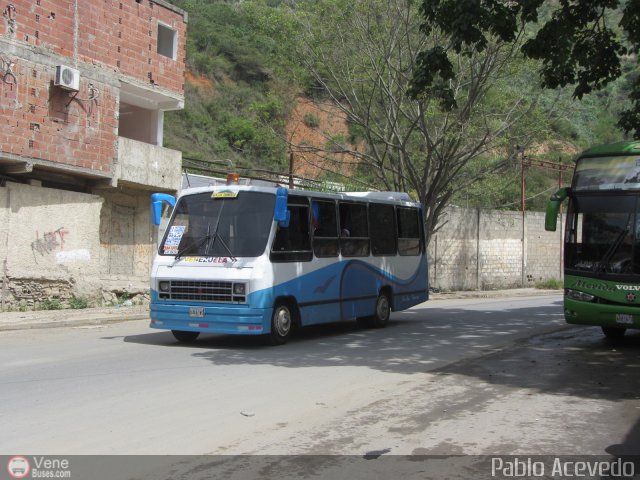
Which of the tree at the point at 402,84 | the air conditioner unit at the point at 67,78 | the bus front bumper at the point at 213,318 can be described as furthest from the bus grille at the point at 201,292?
the tree at the point at 402,84

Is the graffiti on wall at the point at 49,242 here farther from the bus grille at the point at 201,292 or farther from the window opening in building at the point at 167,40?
the window opening in building at the point at 167,40

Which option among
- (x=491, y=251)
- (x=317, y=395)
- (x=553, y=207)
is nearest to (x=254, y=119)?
(x=491, y=251)

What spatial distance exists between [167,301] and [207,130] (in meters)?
41.1

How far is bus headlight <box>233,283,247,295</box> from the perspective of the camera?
1115 cm

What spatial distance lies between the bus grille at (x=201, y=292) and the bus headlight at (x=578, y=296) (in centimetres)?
563

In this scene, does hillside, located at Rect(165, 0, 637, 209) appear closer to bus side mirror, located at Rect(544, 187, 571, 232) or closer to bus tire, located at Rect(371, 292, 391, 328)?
bus tire, located at Rect(371, 292, 391, 328)

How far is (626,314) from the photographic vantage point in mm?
11422

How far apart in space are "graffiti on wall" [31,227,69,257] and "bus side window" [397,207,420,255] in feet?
29.3

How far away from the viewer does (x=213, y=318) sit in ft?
37.0

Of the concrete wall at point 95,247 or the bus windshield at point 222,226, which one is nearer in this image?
the bus windshield at point 222,226

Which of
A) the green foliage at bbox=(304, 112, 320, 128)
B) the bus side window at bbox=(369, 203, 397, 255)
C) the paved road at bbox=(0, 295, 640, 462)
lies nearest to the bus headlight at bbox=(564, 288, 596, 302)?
the paved road at bbox=(0, 295, 640, 462)

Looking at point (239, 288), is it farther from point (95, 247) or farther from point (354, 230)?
point (95, 247)

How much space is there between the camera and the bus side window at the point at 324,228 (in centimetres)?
1294

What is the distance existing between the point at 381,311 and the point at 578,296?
4.46m
